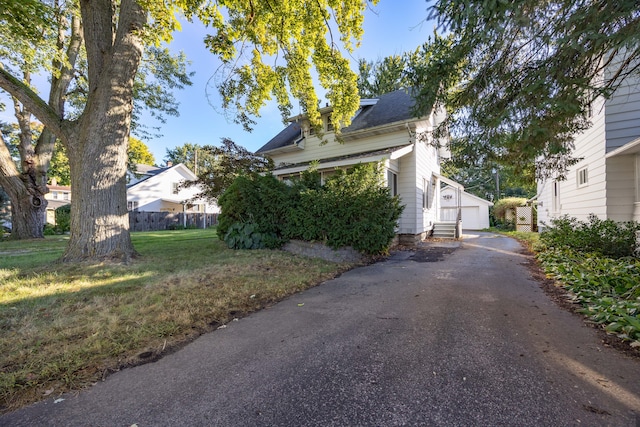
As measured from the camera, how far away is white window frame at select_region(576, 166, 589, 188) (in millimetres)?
8212

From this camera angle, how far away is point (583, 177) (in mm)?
8570

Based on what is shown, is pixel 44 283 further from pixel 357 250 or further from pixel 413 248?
pixel 413 248

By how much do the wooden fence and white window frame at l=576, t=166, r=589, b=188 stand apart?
19194mm

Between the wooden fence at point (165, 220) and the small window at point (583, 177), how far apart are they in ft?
63.0

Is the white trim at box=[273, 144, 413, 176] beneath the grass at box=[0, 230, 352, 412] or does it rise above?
above

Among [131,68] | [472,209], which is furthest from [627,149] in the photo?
[472,209]

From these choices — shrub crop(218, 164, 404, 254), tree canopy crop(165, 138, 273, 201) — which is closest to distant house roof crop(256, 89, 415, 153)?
tree canopy crop(165, 138, 273, 201)

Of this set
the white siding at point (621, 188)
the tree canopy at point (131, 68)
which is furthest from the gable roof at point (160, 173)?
the white siding at point (621, 188)

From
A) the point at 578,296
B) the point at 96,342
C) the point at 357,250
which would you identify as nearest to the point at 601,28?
the point at 578,296

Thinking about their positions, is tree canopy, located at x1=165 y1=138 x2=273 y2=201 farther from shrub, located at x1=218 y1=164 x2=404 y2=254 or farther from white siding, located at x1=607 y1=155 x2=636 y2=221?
white siding, located at x1=607 y1=155 x2=636 y2=221

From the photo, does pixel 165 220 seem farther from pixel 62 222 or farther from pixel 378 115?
pixel 378 115

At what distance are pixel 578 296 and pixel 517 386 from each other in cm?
310

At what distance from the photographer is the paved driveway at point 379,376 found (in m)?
1.68

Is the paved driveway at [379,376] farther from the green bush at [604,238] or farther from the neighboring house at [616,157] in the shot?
the neighboring house at [616,157]
